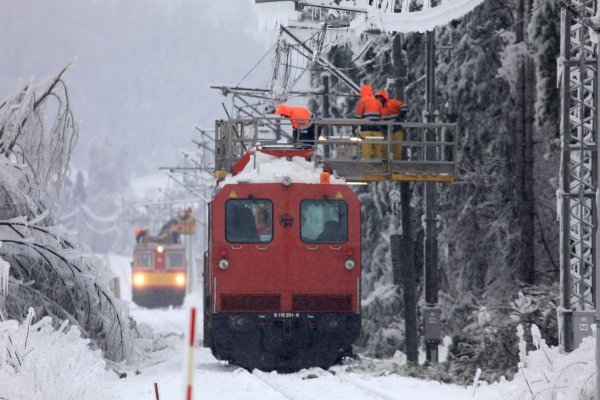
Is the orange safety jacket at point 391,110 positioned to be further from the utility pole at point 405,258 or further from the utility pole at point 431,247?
the utility pole at point 405,258

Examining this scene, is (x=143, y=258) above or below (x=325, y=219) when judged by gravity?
below

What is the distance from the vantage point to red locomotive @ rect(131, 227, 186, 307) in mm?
46000

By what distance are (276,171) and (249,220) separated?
93cm

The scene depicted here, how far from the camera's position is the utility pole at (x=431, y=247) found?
22031 mm

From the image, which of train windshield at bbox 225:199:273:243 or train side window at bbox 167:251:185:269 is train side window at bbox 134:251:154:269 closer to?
train side window at bbox 167:251:185:269

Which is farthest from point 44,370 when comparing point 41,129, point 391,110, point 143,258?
point 143,258

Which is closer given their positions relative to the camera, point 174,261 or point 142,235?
point 174,261

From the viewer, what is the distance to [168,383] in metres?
15.9

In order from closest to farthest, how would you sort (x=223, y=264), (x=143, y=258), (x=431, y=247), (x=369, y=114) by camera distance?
(x=223, y=264) < (x=369, y=114) < (x=431, y=247) < (x=143, y=258)

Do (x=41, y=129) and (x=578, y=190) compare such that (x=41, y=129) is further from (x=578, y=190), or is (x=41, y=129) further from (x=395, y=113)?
(x=578, y=190)

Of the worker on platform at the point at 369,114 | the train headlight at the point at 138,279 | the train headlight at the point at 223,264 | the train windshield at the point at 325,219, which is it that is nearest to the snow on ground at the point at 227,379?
the train headlight at the point at 223,264

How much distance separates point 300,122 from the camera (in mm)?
20422

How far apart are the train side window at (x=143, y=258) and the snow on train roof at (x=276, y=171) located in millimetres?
27931

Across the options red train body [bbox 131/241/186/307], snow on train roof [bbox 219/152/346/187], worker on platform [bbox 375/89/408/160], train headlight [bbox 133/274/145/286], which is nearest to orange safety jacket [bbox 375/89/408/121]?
worker on platform [bbox 375/89/408/160]
